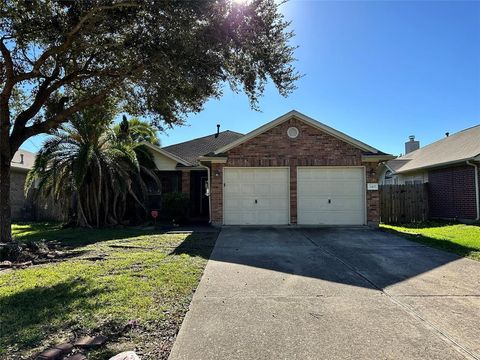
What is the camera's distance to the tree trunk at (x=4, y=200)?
892cm

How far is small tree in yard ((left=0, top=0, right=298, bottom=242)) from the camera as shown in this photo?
7.16 meters

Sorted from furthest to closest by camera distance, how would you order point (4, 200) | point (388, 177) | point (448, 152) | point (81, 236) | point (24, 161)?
point (388, 177) → point (24, 161) → point (448, 152) → point (81, 236) → point (4, 200)

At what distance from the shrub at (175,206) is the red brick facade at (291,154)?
254 centimetres

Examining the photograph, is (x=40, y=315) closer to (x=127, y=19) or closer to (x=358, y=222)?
(x=127, y=19)

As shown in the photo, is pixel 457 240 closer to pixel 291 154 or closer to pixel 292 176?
pixel 292 176

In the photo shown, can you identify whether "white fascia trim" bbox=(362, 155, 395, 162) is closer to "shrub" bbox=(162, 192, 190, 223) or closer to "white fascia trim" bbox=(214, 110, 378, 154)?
"white fascia trim" bbox=(214, 110, 378, 154)

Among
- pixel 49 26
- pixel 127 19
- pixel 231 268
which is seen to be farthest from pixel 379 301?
Answer: pixel 49 26

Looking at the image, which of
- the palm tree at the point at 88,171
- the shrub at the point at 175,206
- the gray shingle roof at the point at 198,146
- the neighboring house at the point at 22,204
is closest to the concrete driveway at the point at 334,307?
the palm tree at the point at 88,171

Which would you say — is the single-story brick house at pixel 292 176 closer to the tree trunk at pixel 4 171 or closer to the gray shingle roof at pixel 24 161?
the tree trunk at pixel 4 171

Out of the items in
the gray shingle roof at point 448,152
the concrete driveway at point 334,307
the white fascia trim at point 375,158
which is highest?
the gray shingle roof at point 448,152

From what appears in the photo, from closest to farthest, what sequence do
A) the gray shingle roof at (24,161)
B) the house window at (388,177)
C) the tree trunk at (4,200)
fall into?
1. the tree trunk at (4,200)
2. the gray shingle roof at (24,161)
3. the house window at (388,177)

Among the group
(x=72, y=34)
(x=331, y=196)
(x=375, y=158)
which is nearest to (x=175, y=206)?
(x=331, y=196)

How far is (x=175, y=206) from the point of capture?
1598 centimetres

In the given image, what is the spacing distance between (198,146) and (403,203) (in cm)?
1093
